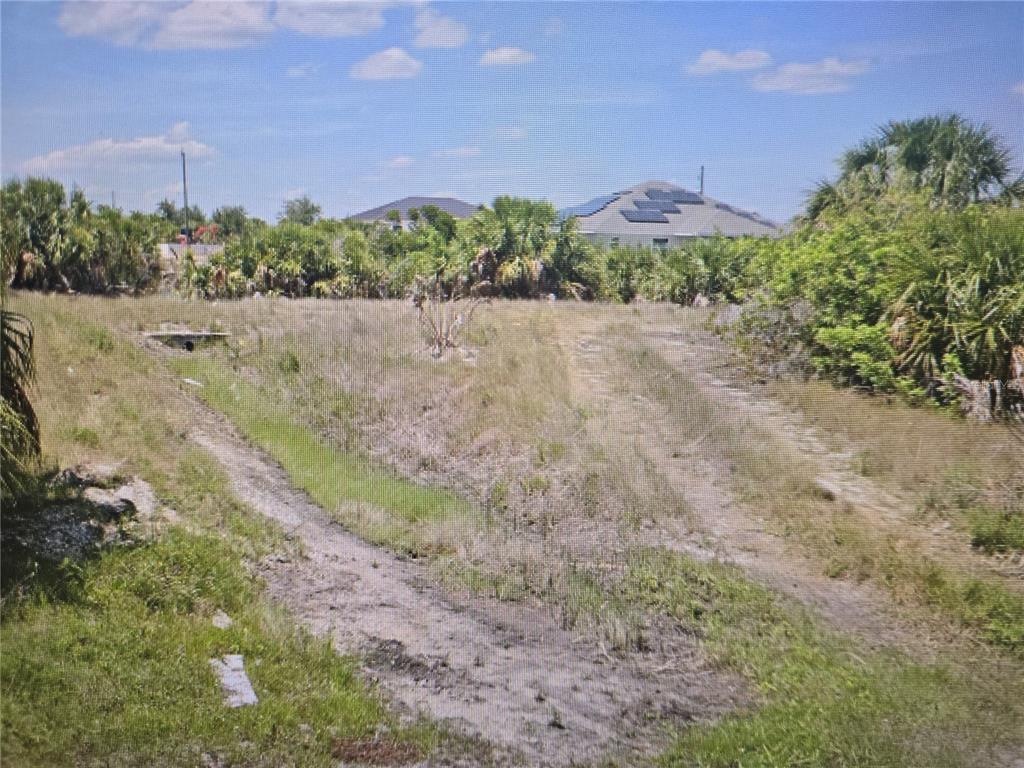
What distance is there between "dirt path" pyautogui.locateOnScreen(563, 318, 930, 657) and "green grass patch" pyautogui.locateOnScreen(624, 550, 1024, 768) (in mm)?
131

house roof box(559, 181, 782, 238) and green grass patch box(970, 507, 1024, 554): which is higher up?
house roof box(559, 181, 782, 238)

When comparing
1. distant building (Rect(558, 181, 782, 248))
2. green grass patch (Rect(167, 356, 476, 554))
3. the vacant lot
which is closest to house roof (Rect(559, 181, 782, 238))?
distant building (Rect(558, 181, 782, 248))

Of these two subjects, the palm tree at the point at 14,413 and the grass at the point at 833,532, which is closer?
the grass at the point at 833,532

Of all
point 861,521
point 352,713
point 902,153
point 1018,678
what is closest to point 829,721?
point 1018,678

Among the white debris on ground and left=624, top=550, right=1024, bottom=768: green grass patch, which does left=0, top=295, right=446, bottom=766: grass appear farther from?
left=624, top=550, right=1024, bottom=768: green grass patch

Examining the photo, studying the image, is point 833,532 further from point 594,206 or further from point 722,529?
point 594,206

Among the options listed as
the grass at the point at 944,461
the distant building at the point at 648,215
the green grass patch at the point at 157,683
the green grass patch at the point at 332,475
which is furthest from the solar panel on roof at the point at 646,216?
the green grass patch at the point at 157,683

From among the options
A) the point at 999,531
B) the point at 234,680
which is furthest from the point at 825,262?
the point at 234,680

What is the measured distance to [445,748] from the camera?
3354 mm

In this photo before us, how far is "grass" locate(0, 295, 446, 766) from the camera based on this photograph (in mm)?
3070

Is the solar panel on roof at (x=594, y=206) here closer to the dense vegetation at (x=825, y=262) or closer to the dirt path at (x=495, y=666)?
the dense vegetation at (x=825, y=262)

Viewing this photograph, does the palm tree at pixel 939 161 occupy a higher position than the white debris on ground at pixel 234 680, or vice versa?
the palm tree at pixel 939 161

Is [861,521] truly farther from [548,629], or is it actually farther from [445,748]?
[445,748]

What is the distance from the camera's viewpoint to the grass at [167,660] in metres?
3.07
